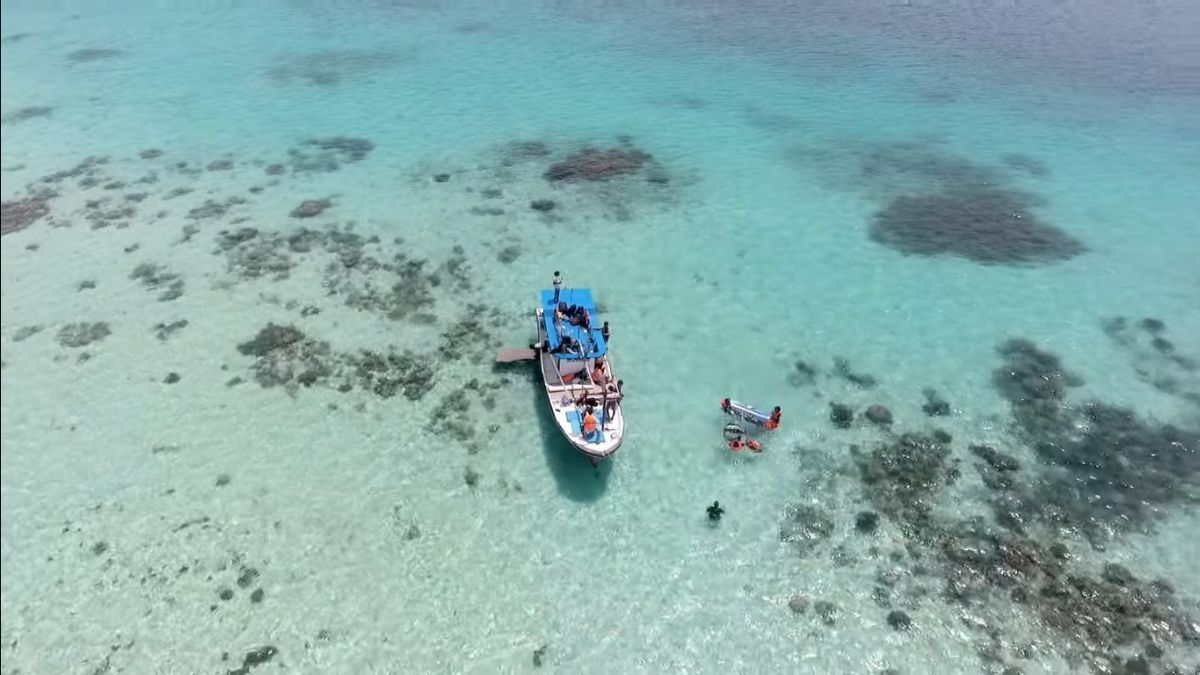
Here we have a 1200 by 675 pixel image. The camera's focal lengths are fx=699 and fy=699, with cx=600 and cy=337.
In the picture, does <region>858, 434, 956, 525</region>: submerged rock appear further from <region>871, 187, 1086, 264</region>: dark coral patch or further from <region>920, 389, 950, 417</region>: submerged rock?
<region>871, 187, 1086, 264</region>: dark coral patch

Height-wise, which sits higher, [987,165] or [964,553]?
[987,165]

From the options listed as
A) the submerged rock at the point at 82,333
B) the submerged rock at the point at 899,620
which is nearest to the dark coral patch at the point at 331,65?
the submerged rock at the point at 82,333

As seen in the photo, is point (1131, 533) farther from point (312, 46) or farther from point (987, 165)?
point (312, 46)

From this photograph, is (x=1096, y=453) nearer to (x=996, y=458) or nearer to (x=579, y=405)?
(x=996, y=458)

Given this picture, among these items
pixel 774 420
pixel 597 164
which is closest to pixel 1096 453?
pixel 774 420

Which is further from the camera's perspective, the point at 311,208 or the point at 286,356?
the point at 311,208

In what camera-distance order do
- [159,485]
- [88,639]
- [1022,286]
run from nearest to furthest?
[88,639] < [159,485] < [1022,286]

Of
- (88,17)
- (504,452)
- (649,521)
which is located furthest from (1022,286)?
(88,17)
